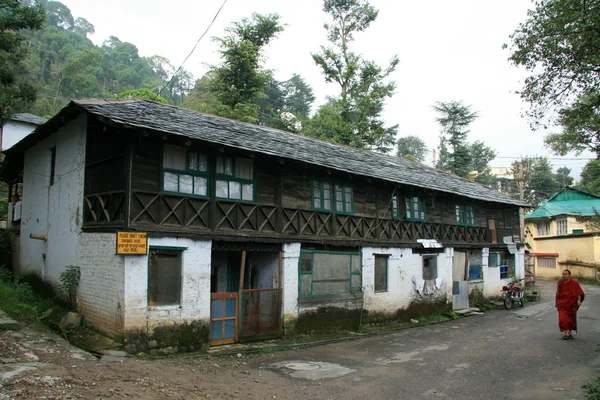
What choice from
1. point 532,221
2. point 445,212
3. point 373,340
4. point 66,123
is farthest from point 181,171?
point 532,221

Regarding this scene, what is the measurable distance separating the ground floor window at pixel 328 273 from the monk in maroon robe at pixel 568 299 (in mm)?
6140

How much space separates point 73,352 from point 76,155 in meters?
5.70

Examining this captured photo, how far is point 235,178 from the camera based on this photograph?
12.4m

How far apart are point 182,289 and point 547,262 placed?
113 feet

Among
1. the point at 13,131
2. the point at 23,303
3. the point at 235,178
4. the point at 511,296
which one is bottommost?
the point at 511,296

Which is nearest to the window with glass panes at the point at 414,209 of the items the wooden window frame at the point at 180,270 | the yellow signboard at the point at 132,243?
the wooden window frame at the point at 180,270

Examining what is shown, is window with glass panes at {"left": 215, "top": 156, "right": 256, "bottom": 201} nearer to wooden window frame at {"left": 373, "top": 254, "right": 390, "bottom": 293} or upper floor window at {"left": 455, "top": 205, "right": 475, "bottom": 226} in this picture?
wooden window frame at {"left": 373, "top": 254, "right": 390, "bottom": 293}

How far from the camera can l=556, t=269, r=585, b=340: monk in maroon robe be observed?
12383mm

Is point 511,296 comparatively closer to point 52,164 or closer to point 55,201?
point 55,201

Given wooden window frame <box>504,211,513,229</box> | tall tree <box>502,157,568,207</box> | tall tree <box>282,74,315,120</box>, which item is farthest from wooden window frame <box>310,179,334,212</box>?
tall tree <box>502,157,568,207</box>

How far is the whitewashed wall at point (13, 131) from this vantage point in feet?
94.0

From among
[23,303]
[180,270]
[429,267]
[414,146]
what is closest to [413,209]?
[429,267]

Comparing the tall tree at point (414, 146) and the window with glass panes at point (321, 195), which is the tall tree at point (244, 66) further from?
the tall tree at point (414, 146)

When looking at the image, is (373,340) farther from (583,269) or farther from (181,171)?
(583,269)
